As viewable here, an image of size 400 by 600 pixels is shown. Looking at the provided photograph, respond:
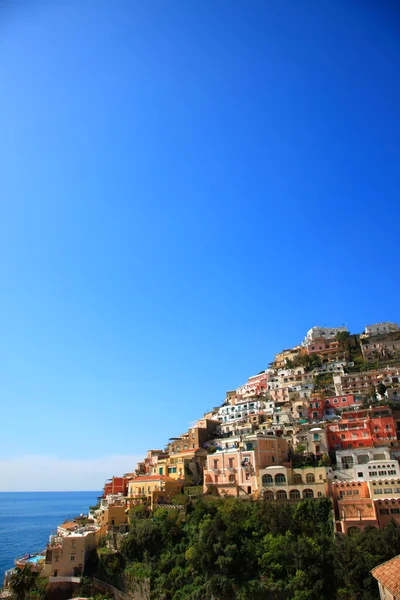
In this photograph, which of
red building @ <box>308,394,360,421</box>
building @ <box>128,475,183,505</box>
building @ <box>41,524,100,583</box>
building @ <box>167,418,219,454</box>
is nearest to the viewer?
building @ <box>41,524,100,583</box>

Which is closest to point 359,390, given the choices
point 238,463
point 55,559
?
point 238,463

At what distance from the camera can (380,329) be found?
271ft

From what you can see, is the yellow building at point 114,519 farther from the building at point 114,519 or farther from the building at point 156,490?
the building at point 156,490

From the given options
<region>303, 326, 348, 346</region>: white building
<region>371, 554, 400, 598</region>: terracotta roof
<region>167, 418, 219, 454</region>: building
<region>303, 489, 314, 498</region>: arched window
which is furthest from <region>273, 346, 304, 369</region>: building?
<region>371, 554, 400, 598</region>: terracotta roof

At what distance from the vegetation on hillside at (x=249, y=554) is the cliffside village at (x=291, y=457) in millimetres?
2322

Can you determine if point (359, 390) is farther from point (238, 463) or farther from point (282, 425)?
point (238, 463)

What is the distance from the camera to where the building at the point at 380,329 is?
8188cm

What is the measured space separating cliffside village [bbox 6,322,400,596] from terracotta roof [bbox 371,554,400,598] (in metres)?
7.23

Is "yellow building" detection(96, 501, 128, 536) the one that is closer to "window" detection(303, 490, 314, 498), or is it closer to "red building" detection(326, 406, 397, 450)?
"window" detection(303, 490, 314, 498)

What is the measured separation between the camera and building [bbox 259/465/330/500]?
4034 centimetres

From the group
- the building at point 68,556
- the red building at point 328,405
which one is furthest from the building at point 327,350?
the building at point 68,556

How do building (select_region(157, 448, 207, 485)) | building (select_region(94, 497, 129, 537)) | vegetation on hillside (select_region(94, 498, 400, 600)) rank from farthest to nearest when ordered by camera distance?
building (select_region(157, 448, 207, 485)) → building (select_region(94, 497, 129, 537)) → vegetation on hillside (select_region(94, 498, 400, 600))

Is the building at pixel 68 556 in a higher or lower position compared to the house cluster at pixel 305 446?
lower

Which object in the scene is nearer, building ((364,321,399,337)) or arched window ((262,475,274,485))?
arched window ((262,475,274,485))
